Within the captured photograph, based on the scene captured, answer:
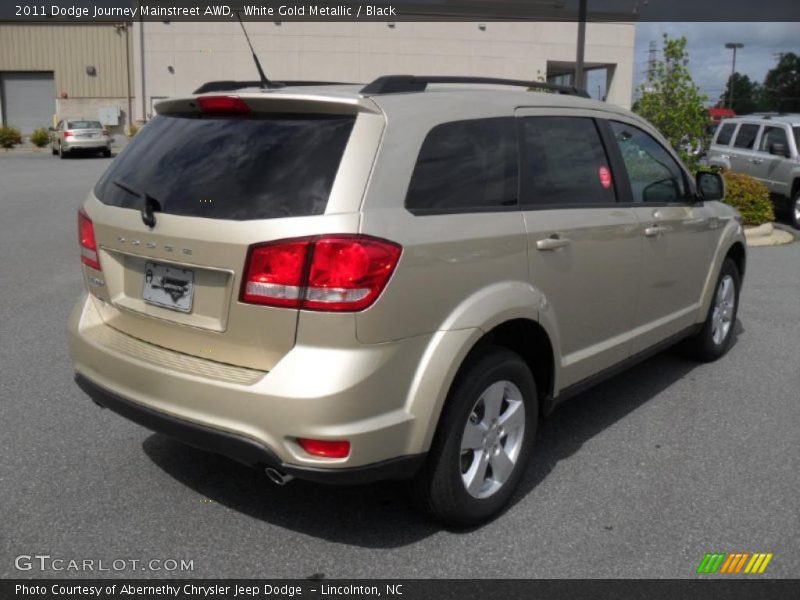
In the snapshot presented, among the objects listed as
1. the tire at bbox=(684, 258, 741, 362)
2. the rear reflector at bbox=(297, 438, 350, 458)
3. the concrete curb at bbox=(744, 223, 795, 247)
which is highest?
the rear reflector at bbox=(297, 438, 350, 458)

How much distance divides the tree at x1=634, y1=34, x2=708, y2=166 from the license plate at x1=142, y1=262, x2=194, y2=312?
445 inches

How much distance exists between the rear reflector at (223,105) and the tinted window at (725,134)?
14.6m

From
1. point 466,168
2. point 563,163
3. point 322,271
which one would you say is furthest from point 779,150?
point 322,271

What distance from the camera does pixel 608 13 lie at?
44.9 metres

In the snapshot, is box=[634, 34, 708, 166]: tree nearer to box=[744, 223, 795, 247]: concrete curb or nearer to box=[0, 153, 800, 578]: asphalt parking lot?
box=[744, 223, 795, 247]: concrete curb

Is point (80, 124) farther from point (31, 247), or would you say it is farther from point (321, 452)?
point (321, 452)

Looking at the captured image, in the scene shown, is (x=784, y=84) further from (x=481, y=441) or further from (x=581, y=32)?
(x=481, y=441)

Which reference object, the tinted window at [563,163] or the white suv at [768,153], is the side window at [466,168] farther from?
the white suv at [768,153]

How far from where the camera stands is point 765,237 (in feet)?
40.9

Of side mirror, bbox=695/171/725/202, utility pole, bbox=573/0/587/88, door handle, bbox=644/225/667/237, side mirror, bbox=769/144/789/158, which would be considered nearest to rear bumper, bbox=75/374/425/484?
door handle, bbox=644/225/667/237

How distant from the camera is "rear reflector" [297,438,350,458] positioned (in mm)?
2904

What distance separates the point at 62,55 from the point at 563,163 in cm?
5251

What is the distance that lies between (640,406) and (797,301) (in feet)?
13.1

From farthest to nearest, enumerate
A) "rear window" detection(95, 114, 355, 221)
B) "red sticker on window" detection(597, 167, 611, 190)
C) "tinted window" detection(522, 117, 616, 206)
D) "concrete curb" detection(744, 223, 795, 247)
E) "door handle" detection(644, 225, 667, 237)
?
"concrete curb" detection(744, 223, 795, 247), "door handle" detection(644, 225, 667, 237), "red sticker on window" detection(597, 167, 611, 190), "tinted window" detection(522, 117, 616, 206), "rear window" detection(95, 114, 355, 221)
